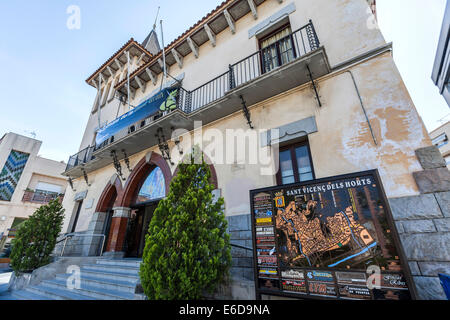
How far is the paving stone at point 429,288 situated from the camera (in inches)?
110

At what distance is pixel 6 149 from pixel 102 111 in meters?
13.0

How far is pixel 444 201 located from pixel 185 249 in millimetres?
4275

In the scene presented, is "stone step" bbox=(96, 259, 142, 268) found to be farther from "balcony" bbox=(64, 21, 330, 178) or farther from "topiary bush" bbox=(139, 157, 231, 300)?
"balcony" bbox=(64, 21, 330, 178)

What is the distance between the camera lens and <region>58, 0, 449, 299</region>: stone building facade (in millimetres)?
3520

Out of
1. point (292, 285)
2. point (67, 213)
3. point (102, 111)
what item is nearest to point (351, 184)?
point (292, 285)

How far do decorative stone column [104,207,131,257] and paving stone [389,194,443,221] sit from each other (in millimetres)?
8984

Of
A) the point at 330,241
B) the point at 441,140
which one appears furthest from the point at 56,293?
the point at 441,140

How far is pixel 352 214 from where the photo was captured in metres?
2.64

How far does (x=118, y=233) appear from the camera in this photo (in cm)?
805

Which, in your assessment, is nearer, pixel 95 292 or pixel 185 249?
pixel 185 249

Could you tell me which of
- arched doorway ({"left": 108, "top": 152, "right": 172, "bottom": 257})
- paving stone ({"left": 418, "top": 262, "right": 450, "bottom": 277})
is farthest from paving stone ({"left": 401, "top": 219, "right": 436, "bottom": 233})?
arched doorway ({"left": 108, "top": 152, "right": 172, "bottom": 257})

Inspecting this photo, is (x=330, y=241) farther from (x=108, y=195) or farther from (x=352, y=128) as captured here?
(x=108, y=195)
